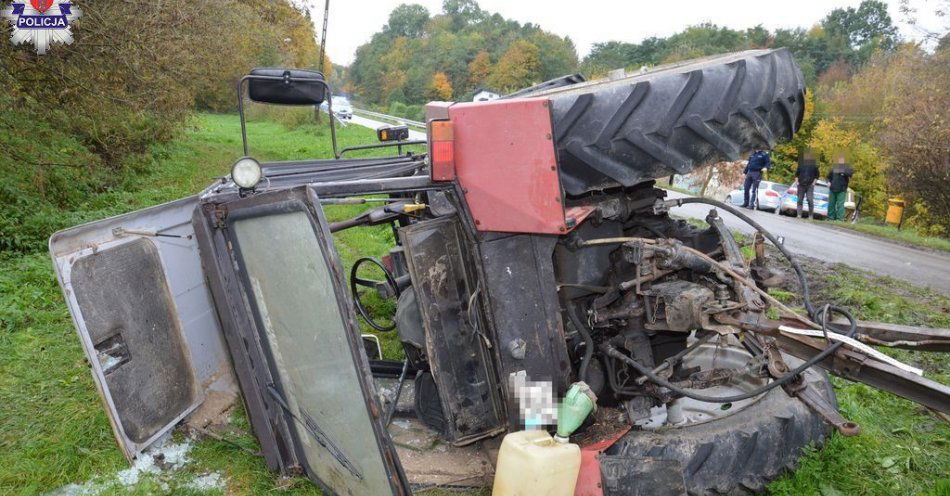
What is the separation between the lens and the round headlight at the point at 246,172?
2.62 meters

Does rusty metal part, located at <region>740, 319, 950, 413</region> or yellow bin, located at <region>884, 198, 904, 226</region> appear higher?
rusty metal part, located at <region>740, 319, 950, 413</region>

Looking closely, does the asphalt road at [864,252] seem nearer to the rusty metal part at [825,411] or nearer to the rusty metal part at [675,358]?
the rusty metal part at [675,358]

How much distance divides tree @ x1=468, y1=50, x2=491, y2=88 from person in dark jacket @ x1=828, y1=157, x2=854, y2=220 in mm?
39731

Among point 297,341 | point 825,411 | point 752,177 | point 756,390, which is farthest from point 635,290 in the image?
point 752,177

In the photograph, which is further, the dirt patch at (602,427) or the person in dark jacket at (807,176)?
the person in dark jacket at (807,176)

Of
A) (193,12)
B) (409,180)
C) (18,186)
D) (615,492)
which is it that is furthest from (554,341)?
(193,12)

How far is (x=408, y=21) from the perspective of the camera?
87.9 metres

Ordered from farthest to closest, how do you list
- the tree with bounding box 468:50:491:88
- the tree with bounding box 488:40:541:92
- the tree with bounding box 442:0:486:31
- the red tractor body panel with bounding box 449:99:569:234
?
the tree with bounding box 442:0:486:31 → the tree with bounding box 468:50:491:88 → the tree with bounding box 488:40:541:92 → the red tractor body panel with bounding box 449:99:569:234

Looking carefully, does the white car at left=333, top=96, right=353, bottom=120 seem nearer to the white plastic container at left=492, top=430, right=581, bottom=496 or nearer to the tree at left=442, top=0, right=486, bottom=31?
the white plastic container at left=492, top=430, right=581, bottom=496

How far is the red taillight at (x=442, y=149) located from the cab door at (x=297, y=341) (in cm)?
56

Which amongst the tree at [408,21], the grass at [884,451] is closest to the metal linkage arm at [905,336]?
the grass at [884,451]

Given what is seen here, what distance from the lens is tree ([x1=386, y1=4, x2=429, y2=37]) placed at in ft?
285

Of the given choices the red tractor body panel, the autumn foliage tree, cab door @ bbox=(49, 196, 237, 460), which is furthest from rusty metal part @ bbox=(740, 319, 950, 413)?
the autumn foliage tree

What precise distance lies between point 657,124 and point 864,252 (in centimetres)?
798
